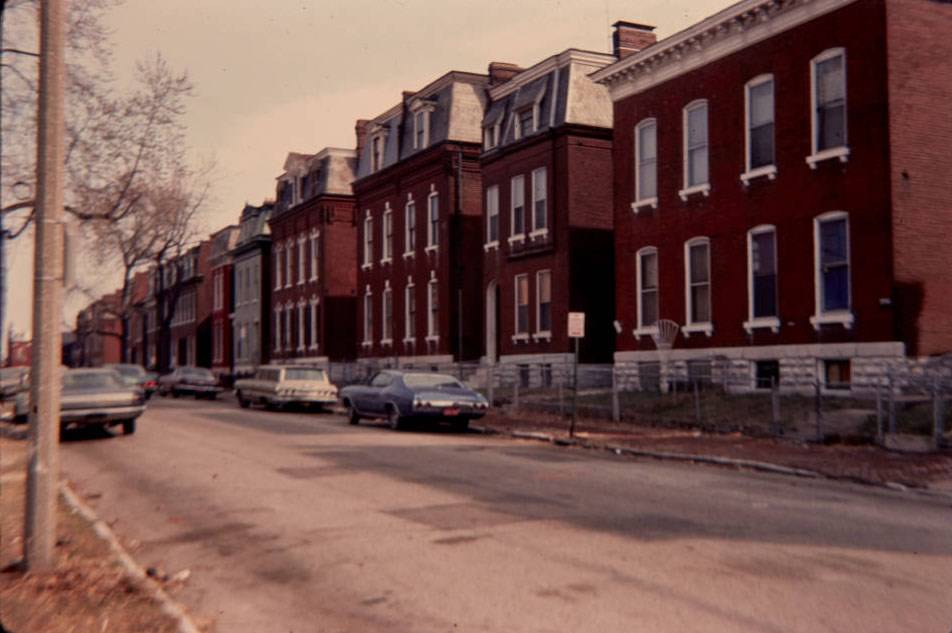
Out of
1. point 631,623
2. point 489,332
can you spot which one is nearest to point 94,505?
point 631,623

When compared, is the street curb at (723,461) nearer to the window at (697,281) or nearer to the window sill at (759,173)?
the window at (697,281)

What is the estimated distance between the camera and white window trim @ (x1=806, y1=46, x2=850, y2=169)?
2320 cm

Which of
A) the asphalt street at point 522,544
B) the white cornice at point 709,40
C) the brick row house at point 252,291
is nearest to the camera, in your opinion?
the asphalt street at point 522,544

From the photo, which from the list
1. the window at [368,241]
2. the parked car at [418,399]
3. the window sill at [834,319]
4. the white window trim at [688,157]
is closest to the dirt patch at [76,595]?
the parked car at [418,399]

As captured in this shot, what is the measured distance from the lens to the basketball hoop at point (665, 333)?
94.3 feet

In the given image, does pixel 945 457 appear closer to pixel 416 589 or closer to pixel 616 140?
pixel 416 589

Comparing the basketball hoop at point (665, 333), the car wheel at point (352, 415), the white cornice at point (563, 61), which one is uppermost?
the white cornice at point (563, 61)

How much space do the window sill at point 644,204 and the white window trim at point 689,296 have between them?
2.01m

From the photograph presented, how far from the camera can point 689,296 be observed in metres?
28.4

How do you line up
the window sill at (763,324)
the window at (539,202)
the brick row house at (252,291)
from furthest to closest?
1. the brick row house at (252,291)
2. the window at (539,202)
3. the window sill at (763,324)

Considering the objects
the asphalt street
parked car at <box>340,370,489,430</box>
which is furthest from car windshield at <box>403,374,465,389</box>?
the asphalt street

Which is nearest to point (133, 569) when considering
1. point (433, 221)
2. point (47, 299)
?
point (47, 299)

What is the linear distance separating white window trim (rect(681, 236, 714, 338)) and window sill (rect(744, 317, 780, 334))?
148cm

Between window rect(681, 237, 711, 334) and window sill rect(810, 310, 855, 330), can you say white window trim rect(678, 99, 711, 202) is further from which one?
window sill rect(810, 310, 855, 330)
